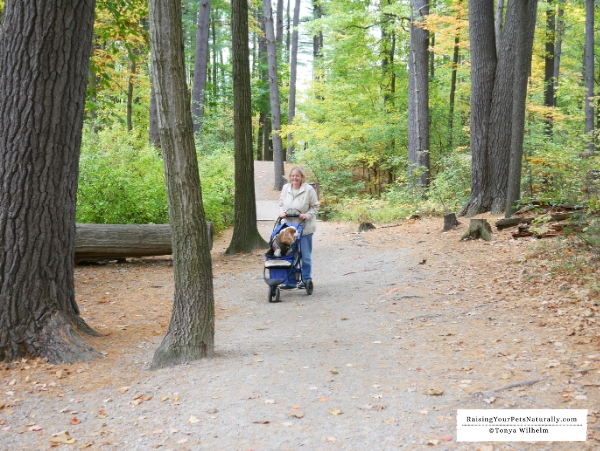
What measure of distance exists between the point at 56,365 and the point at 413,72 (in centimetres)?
1680

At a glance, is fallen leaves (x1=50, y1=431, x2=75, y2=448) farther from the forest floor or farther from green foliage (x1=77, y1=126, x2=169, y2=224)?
green foliage (x1=77, y1=126, x2=169, y2=224)

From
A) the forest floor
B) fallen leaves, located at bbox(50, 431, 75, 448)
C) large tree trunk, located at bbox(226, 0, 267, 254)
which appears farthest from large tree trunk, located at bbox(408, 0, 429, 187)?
fallen leaves, located at bbox(50, 431, 75, 448)

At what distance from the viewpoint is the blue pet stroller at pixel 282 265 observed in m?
8.84

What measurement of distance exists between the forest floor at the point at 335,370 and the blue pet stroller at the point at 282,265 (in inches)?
11.6

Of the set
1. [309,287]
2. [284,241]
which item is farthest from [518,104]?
[284,241]

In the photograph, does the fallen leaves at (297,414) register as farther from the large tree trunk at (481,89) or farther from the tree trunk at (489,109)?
the large tree trunk at (481,89)

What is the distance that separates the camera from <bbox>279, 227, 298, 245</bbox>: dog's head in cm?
884

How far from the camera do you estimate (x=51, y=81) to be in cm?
631

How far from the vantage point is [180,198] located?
5711 mm

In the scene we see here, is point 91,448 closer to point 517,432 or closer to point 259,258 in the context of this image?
point 517,432

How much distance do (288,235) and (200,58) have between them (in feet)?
61.1

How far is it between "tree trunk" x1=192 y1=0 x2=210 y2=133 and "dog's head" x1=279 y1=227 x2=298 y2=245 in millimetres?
17597

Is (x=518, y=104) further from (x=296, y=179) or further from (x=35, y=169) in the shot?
(x=35, y=169)

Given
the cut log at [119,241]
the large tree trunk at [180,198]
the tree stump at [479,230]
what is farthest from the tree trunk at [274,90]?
the large tree trunk at [180,198]
